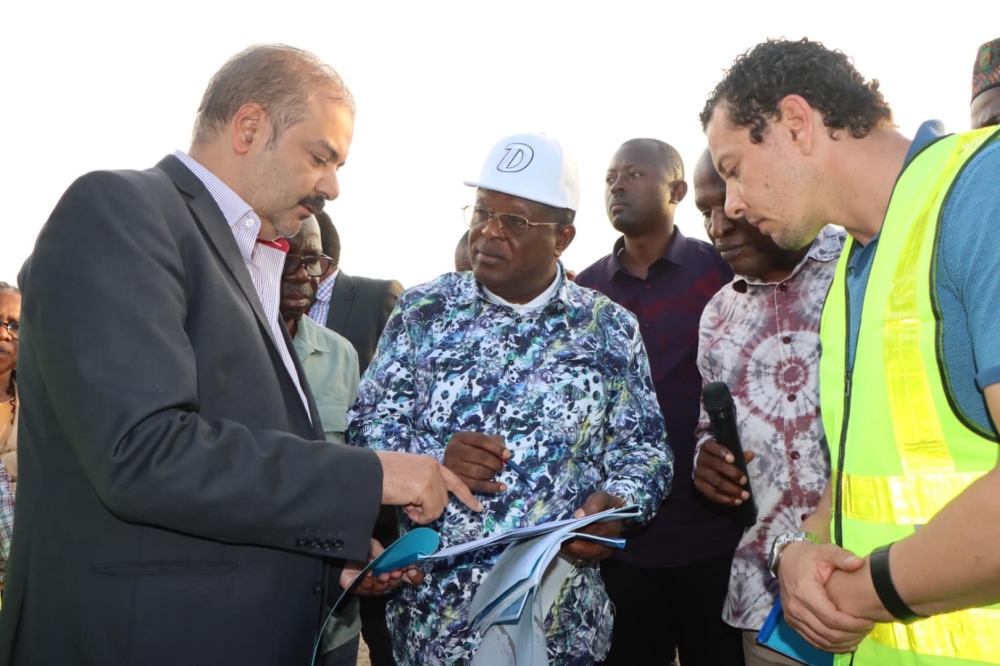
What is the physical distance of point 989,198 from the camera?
1.46m

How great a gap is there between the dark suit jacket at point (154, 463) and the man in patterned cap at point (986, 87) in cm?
257

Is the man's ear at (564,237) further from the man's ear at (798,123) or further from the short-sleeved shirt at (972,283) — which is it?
the short-sleeved shirt at (972,283)

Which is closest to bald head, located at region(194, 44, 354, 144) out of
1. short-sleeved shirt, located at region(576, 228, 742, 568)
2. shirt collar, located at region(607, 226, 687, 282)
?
short-sleeved shirt, located at region(576, 228, 742, 568)

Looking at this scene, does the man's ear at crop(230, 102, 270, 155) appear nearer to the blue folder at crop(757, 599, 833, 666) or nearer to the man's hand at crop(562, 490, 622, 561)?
the man's hand at crop(562, 490, 622, 561)

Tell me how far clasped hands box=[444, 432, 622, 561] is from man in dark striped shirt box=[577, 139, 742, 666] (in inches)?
42.6

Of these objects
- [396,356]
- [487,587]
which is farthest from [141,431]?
[396,356]

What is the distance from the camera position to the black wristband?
62.2 inches

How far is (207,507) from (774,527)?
7.06ft

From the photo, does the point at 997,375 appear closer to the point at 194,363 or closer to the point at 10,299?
the point at 194,363

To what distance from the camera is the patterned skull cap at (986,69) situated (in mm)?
3152

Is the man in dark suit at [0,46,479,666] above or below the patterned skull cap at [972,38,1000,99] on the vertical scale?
below

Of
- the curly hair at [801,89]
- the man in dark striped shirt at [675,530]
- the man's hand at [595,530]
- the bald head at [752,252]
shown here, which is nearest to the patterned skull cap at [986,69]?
the bald head at [752,252]

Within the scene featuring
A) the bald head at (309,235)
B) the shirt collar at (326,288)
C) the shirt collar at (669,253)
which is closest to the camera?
the bald head at (309,235)

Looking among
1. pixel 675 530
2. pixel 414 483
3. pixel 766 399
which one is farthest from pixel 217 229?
pixel 675 530
